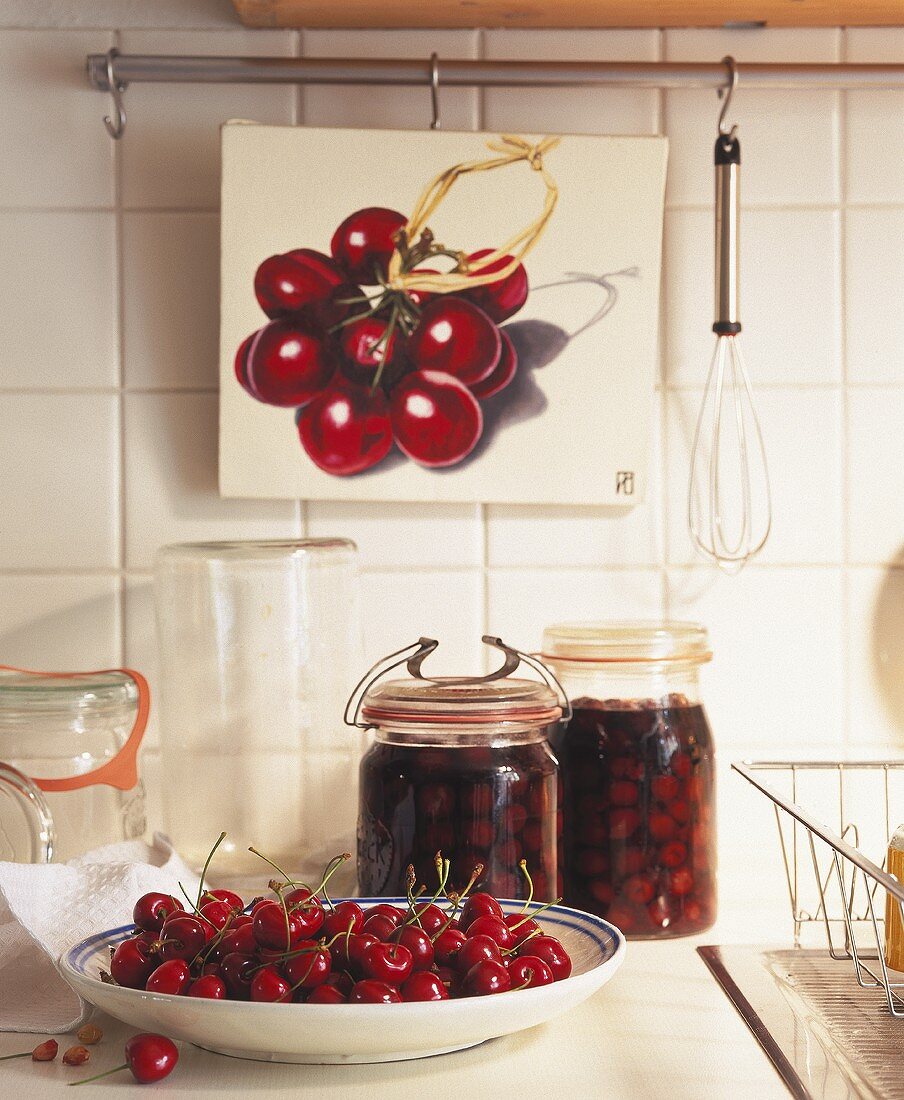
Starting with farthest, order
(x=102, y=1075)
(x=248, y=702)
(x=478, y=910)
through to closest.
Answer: (x=248, y=702) → (x=478, y=910) → (x=102, y=1075)

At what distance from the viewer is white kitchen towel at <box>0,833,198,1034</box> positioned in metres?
0.63

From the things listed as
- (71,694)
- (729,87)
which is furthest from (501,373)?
(71,694)

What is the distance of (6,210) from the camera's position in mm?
941

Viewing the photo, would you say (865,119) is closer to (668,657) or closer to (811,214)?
(811,214)

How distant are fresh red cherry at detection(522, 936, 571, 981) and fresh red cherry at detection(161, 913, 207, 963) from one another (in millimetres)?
160

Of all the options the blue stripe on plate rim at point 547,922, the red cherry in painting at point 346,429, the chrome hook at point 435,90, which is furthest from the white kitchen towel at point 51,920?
the chrome hook at point 435,90

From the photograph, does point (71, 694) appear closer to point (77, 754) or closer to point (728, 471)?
point (77, 754)

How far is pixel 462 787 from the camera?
0.73 metres

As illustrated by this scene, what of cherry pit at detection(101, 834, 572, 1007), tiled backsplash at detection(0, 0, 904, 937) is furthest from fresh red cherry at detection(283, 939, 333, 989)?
tiled backsplash at detection(0, 0, 904, 937)

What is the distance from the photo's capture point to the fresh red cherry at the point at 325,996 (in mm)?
553

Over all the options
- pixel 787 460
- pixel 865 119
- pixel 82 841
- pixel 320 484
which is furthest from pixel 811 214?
pixel 82 841

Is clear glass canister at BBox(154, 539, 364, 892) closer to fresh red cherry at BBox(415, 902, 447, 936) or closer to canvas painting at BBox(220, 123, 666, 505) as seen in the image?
canvas painting at BBox(220, 123, 666, 505)

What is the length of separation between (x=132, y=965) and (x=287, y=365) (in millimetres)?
481

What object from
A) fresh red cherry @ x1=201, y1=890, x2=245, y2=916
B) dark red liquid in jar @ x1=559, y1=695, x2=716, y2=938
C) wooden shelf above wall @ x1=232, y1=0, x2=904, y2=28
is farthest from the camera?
wooden shelf above wall @ x1=232, y1=0, x2=904, y2=28
